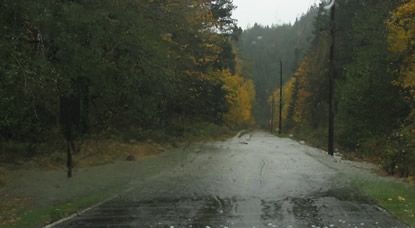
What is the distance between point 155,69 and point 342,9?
117ft

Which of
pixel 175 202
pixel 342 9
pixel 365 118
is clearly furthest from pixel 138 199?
pixel 342 9

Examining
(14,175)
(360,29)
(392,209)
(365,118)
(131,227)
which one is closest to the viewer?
(131,227)

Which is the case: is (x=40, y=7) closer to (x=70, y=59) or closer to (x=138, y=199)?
(x=70, y=59)

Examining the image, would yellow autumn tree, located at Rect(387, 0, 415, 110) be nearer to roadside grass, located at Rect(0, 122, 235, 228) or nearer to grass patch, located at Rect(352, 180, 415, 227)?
grass patch, located at Rect(352, 180, 415, 227)

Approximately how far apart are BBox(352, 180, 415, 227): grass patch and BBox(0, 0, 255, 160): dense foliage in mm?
7871

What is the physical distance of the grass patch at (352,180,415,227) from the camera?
7164 millimetres

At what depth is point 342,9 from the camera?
144 feet

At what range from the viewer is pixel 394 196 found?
28.5 feet

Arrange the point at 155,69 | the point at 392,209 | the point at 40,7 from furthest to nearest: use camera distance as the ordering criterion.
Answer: the point at 155,69 → the point at 40,7 → the point at 392,209

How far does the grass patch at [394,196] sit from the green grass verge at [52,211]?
250 inches

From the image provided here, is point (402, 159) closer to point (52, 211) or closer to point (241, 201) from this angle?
point (241, 201)

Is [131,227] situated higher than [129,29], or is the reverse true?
[129,29]

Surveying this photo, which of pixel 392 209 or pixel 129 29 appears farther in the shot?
pixel 129 29

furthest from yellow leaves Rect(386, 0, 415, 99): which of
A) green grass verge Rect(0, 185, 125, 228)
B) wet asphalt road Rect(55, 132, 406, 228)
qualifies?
green grass verge Rect(0, 185, 125, 228)
